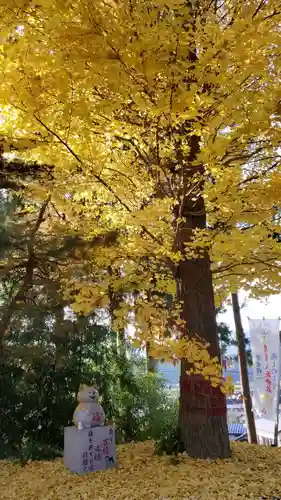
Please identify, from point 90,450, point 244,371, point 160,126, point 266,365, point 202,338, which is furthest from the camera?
point 244,371

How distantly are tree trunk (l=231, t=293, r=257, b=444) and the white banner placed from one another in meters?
0.46

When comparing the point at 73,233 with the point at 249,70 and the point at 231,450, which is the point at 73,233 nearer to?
the point at 231,450

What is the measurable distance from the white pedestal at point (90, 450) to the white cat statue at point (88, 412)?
8 centimetres

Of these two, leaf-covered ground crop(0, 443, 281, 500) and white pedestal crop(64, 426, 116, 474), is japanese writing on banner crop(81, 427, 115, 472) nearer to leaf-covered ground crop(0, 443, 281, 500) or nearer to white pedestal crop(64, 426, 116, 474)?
white pedestal crop(64, 426, 116, 474)

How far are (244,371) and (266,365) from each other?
1.13 metres

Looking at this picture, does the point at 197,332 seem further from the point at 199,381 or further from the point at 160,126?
the point at 160,126

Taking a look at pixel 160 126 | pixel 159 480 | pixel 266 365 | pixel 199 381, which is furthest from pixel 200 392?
pixel 266 365

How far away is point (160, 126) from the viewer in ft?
12.1

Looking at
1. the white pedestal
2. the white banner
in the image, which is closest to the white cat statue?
the white pedestal

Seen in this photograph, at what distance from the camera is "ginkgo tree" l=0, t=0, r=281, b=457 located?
269 centimetres

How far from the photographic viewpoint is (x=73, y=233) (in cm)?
664

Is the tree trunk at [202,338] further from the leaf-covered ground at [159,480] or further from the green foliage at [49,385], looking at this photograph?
the green foliage at [49,385]

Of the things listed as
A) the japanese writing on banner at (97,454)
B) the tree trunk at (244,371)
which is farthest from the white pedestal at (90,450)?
the tree trunk at (244,371)

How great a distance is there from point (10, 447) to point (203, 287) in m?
4.11
